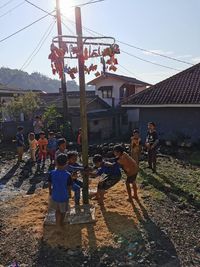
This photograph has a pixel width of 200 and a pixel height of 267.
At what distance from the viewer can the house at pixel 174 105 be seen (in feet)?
65.7

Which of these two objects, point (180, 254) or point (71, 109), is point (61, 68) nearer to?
point (180, 254)

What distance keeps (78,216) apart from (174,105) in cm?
1309

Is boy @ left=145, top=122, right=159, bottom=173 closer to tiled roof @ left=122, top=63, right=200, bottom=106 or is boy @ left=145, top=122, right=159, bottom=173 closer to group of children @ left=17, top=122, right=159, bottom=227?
group of children @ left=17, top=122, right=159, bottom=227

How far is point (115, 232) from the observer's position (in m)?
7.61

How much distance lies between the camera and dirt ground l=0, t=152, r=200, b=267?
656 centimetres

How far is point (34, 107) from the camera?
2625 centimetres

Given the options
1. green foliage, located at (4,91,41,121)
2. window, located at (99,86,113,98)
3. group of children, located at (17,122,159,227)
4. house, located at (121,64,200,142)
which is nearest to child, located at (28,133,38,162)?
group of children, located at (17,122,159,227)

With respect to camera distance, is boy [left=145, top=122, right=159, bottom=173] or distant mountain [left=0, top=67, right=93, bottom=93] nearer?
boy [left=145, top=122, right=159, bottom=173]

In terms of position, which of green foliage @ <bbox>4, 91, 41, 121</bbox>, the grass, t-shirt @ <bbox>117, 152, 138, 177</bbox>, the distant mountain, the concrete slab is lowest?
the grass

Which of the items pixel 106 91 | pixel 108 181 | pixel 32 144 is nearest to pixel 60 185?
pixel 108 181

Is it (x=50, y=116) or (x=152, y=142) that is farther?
(x=50, y=116)

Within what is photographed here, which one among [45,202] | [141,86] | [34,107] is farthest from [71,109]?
[45,202]

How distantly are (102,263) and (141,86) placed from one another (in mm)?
37474

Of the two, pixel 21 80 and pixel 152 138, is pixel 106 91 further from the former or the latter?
pixel 21 80
